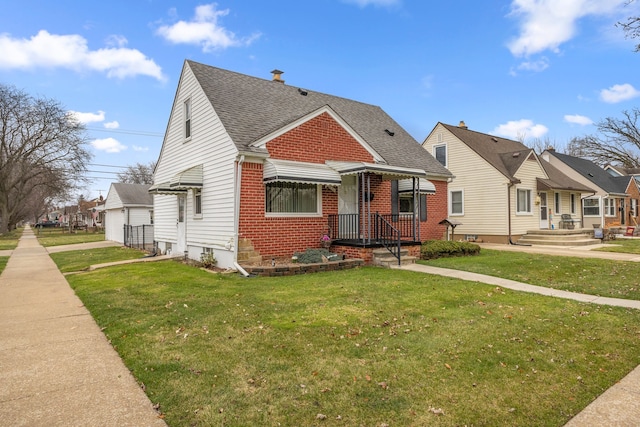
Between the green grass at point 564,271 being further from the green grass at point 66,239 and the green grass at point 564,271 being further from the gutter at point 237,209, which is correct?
the green grass at point 66,239

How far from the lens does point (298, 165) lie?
1167 cm

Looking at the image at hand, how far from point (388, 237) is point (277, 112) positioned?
5754mm

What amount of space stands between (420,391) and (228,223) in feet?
27.5

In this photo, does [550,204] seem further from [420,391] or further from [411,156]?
[420,391]

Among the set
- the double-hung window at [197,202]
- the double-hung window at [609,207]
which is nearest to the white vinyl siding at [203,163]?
the double-hung window at [197,202]

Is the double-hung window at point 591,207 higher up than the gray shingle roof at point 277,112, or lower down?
lower down

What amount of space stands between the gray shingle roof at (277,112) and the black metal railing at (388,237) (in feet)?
9.40

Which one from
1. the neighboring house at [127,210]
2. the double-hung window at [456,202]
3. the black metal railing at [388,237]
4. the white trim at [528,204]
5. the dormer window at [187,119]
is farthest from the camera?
the neighboring house at [127,210]

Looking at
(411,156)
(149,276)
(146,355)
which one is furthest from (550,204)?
(146,355)

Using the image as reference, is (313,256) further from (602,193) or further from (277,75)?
(602,193)

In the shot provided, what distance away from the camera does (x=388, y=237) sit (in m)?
13.3

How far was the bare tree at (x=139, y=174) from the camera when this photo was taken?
6800 centimetres

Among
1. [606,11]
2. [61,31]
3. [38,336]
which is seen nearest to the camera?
[38,336]

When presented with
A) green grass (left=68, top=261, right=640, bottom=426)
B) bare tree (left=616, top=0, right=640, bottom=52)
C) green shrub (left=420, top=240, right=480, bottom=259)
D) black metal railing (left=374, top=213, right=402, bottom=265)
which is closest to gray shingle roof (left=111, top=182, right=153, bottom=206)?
black metal railing (left=374, top=213, right=402, bottom=265)
